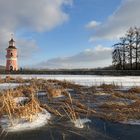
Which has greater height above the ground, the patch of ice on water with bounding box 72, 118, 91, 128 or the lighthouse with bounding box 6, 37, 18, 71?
the lighthouse with bounding box 6, 37, 18, 71

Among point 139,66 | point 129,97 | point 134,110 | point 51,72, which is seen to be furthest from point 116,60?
point 134,110

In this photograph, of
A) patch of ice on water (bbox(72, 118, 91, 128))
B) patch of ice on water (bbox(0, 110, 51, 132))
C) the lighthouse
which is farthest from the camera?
the lighthouse

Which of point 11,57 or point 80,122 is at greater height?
point 11,57

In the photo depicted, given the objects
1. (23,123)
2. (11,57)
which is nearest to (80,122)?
(23,123)

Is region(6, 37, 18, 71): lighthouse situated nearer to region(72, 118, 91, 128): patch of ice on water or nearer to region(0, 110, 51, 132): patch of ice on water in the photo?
region(0, 110, 51, 132): patch of ice on water

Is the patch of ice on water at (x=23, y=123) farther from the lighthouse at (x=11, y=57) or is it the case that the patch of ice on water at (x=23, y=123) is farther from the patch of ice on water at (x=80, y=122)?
the lighthouse at (x=11, y=57)

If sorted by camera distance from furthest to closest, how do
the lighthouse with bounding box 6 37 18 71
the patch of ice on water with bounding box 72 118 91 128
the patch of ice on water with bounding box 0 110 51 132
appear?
the lighthouse with bounding box 6 37 18 71 → the patch of ice on water with bounding box 72 118 91 128 → the patch of ice on water with bounding box 0 110 51 132

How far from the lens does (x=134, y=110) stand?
941 cm

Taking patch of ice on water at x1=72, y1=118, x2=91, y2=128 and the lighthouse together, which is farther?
the lighthouse

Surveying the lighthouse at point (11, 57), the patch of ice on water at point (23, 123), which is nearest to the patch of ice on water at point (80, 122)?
the patch of ice on water at point (23, 123)

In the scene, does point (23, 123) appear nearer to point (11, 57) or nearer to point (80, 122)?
point (80, 122)

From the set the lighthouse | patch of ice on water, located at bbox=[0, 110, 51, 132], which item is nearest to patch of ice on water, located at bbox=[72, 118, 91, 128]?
patch of ice on water, located at bbox=[0, 110, 51, 132]

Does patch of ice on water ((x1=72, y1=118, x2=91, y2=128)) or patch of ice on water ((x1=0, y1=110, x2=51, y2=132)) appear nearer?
patch of ice on water ((x1=0, y1=110, x2=51, y2=132))

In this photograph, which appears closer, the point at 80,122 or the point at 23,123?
the point at 23,123
